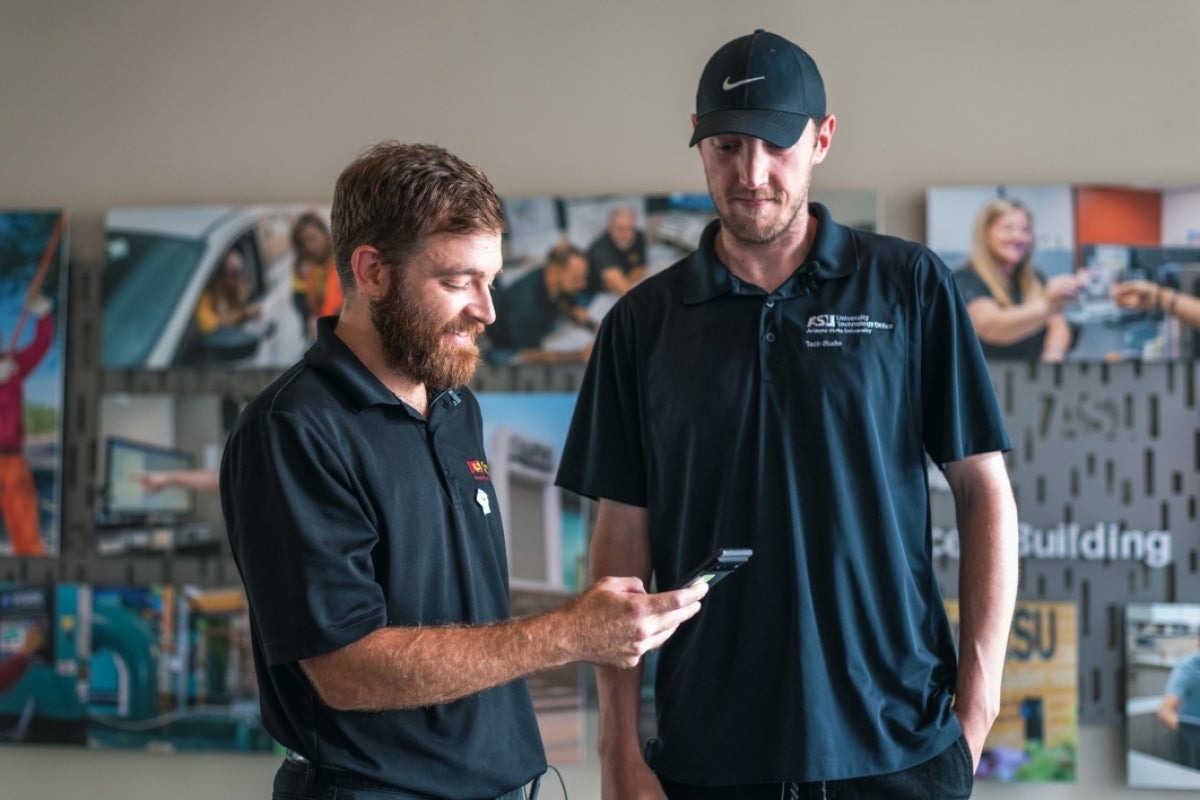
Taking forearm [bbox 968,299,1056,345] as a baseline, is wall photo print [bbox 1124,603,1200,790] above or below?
below

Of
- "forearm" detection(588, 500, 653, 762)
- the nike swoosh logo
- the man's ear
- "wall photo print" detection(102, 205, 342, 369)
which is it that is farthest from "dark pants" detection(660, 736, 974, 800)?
"wall photo print" detection(102, 205, 342, 369)

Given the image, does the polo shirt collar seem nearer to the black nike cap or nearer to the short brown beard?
the black nike cap

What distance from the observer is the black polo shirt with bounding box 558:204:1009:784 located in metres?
1.62

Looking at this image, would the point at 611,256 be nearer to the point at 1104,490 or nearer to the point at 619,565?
the point at 1104,490

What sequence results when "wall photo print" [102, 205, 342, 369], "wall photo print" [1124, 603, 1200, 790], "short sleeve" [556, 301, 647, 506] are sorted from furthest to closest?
"wall photo print" [102, 205, 342, 369] < "wall photo print" [1124, 603, 1200, 790] < "short sleeve" [556, 301, 647, 506]

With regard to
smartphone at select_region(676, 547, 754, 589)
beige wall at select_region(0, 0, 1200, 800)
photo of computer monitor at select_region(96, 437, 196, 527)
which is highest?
beige wall at select_region(0, 0, 1200, 800)

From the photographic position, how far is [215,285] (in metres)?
3.49

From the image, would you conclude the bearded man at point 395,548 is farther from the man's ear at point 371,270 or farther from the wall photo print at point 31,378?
the wall photo print at point 31,378

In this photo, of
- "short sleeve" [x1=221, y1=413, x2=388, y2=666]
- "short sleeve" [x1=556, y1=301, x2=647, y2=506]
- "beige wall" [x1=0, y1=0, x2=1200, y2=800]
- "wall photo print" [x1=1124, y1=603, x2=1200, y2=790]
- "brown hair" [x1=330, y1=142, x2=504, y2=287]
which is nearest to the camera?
"short sleeve" [x1=221, y1=413, x2=388, y2=666]

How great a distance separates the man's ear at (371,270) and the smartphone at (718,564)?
0.54 m

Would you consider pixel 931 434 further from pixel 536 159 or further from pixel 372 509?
pixel 536 159

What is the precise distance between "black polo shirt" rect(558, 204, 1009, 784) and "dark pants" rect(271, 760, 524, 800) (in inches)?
15.3

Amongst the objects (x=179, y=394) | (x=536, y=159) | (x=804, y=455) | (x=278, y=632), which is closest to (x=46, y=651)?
(x=179, y=394)

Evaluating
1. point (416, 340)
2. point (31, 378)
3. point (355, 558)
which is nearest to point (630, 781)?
point (355, 558)
